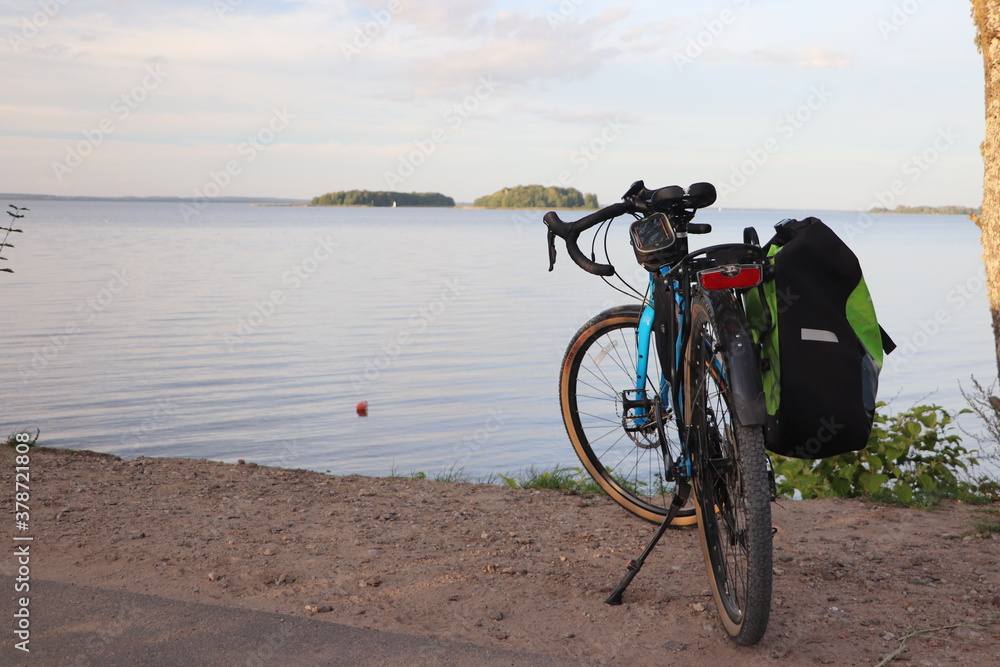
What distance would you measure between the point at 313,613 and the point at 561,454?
6200 millimetres

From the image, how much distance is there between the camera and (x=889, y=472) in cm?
536

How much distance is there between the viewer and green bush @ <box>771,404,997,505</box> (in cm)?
533

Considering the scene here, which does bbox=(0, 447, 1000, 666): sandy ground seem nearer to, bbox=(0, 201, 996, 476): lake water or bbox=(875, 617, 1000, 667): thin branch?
bbox=(875, 617, 1000, 667): thin branch

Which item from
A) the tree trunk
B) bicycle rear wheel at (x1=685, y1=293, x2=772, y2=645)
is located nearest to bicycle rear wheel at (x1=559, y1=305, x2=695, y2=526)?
bicycle rear wheel at (x1=685, y1=293, x2=772, y2=645)
